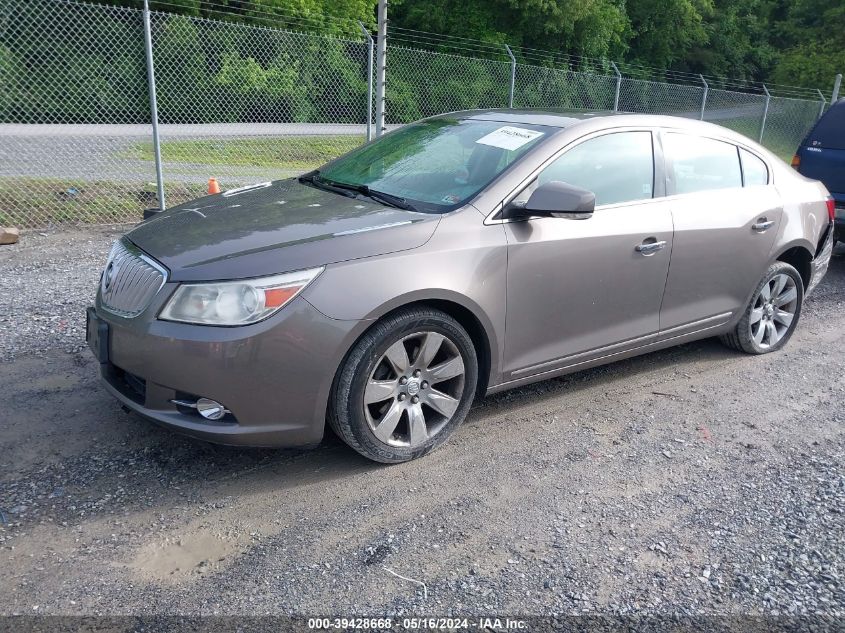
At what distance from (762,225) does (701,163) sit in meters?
0.62

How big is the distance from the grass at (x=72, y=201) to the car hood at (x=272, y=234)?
5.12 metres

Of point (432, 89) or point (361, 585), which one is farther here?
point (432, 89)

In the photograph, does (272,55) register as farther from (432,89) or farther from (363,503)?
(363,503)

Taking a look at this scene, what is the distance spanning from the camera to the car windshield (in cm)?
381

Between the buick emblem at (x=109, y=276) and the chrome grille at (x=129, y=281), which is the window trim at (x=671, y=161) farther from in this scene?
the buick emblem at (x=109, y=276)

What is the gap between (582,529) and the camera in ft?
10.0

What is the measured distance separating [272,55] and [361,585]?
14.9 metres

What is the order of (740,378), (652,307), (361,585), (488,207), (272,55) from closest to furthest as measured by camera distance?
1. (361,585)
2. (488,207)
3. (652,307)
4. (740,378)
5. (272,55)

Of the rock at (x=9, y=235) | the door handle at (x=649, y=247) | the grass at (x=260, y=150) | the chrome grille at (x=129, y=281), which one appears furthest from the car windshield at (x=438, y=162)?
the grass at (x=260, y=150)

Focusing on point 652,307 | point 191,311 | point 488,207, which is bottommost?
point 652,307

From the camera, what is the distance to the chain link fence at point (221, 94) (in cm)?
1272

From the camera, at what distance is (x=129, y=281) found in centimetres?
328

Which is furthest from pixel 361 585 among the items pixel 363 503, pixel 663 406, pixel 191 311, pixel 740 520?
pixel 663 406

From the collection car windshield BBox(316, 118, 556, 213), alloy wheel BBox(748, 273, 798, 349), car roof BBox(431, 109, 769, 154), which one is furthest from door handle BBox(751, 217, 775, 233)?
car windshield BBox(316, 118, 556, 213)
